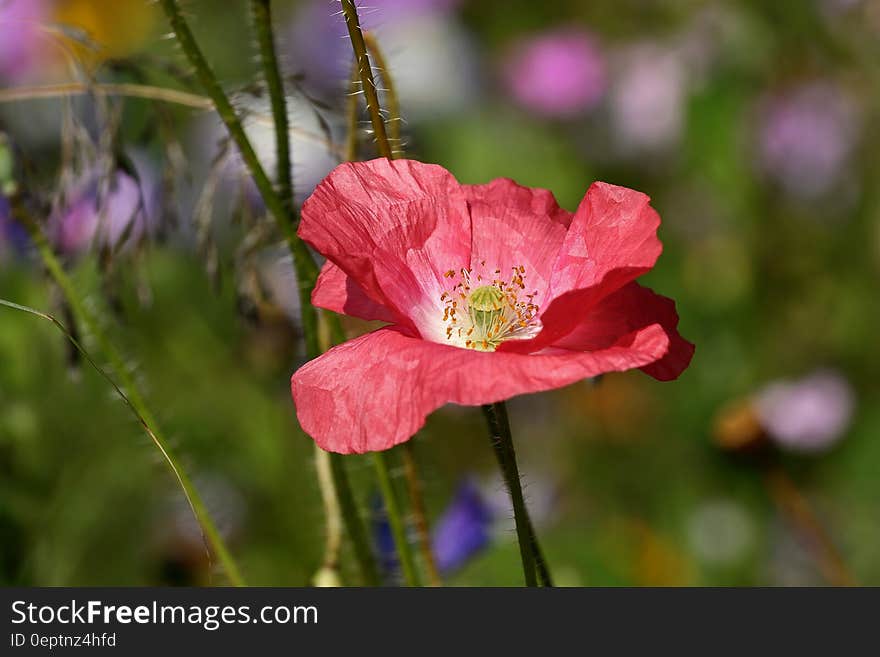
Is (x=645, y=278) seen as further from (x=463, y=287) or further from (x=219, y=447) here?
(x=463, y=287)

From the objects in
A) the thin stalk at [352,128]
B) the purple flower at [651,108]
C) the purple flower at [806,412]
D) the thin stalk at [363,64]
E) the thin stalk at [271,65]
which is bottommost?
the thin stalk at [363,64]

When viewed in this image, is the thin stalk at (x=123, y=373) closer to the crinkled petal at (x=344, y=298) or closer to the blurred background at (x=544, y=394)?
the blurred background at (x=544, y=394)

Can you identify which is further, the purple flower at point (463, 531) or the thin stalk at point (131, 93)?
the purple flower at point (463, 531)

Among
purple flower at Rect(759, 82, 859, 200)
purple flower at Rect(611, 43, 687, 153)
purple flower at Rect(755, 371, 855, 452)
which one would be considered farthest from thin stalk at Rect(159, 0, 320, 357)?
purple flower at Rect(611, 43, 687, 153)

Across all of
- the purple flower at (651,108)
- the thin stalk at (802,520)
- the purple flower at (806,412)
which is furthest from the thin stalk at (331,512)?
the purple flower at (651,108)

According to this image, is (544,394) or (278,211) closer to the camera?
(278,211)

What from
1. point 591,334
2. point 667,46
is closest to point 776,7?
point 667,46

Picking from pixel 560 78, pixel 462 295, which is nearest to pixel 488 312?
pixel 462 295

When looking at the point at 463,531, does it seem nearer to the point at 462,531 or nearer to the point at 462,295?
the point at 462,531
